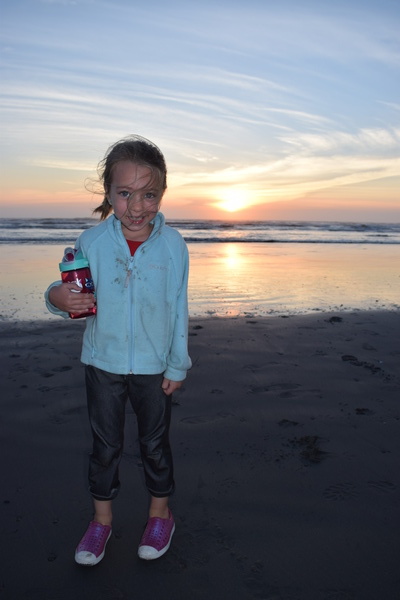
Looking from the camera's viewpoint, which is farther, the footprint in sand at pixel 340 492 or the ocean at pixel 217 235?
the ocean at pixel 217 235

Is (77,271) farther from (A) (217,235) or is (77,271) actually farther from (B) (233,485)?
(A) (217,235)

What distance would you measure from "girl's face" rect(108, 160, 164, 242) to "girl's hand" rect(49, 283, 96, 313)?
0.43m

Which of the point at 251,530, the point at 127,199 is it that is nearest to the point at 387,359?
the point at 251,530

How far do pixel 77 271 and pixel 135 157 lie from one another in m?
0.65

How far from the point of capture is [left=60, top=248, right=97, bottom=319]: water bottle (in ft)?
7.80

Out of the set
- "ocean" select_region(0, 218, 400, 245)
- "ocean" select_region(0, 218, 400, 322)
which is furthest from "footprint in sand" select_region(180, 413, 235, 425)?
"ocean" select_region(0, 218, 400, 245)

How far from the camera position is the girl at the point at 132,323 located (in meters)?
2.52

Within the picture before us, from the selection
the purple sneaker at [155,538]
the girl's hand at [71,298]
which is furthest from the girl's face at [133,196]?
the purple sneaker at [155,538]

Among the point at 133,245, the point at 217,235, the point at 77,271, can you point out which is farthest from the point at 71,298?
the point at 217,235

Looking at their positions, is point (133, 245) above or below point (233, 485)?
above

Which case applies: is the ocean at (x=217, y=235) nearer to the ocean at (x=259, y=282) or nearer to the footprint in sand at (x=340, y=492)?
the ocean at (x=259, y=282)

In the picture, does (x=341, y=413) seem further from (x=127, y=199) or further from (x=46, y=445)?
(x=127, y=199)

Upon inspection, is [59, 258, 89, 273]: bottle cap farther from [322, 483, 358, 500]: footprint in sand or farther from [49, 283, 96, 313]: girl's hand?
[322, 483, 358, 500]: footprint in sand

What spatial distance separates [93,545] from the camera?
8.32 feet
